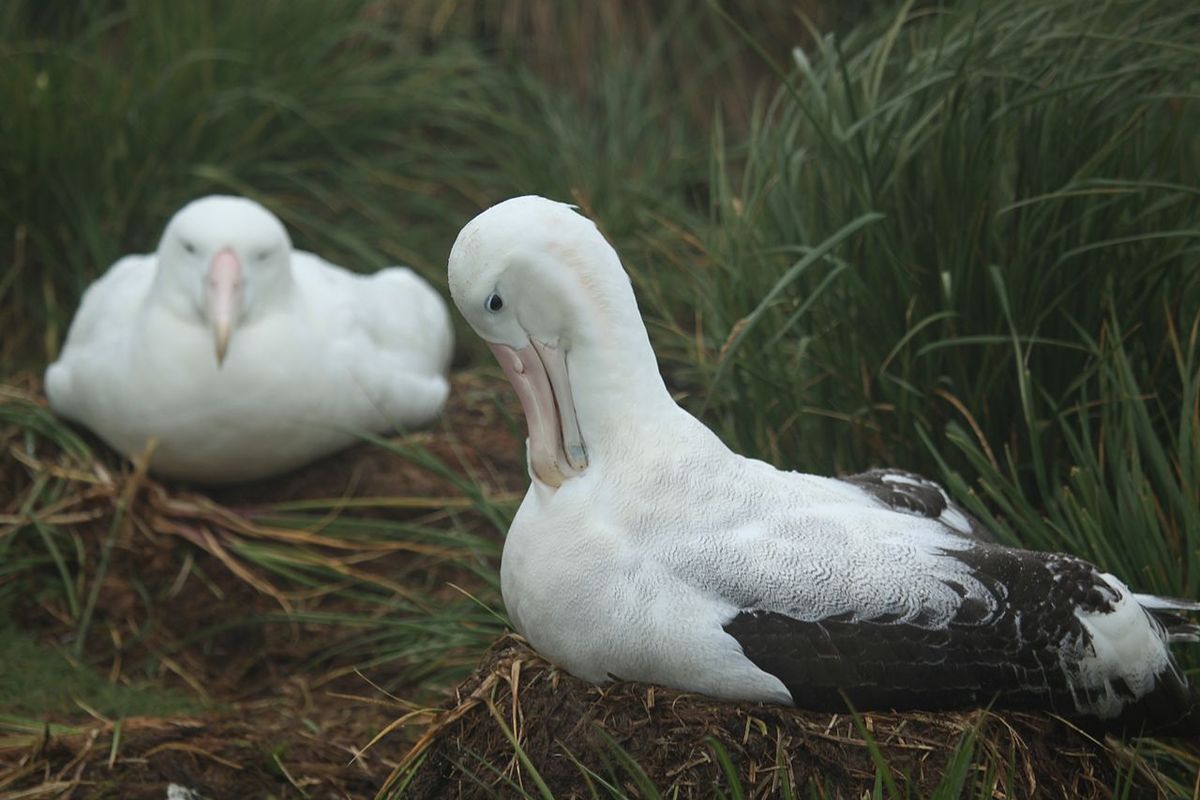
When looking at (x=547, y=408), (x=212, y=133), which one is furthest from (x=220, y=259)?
(x=547, y=408)

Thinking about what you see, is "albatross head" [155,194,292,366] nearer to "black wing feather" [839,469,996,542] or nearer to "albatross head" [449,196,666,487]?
"albatross head" [449,196,666,487]

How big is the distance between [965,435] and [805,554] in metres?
0.93

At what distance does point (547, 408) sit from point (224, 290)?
2318 millimetres

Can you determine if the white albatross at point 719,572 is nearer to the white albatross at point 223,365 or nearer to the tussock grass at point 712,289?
the tussock grass at point 712,289

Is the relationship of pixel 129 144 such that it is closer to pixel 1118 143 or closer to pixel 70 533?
pixel 70 533

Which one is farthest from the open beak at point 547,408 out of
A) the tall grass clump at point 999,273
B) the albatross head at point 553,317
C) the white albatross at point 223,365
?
the white albatross at point 223,365

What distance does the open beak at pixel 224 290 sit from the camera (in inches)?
220

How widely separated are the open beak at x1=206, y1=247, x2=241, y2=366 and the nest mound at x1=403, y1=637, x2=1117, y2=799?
2369 mm

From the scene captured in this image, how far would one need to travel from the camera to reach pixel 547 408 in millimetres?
3711

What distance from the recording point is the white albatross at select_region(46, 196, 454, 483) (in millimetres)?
5656

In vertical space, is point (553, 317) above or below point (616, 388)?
above

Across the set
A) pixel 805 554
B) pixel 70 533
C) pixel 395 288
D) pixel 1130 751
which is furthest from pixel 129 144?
pixel 1130 751

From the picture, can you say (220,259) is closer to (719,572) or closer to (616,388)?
(616,388)

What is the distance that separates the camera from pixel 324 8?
7.77 meters
